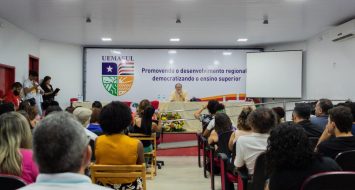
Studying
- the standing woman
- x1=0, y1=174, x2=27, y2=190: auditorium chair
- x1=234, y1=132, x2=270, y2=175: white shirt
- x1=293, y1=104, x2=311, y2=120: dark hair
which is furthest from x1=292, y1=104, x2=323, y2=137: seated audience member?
the standing woman

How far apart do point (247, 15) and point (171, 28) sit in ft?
7.03

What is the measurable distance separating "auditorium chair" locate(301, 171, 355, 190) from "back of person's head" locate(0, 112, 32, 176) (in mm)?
1516

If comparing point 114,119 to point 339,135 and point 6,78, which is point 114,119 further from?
point 6,78

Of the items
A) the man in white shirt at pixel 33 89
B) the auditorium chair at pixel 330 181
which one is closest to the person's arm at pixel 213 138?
the auditorium chair at pixel 330 181

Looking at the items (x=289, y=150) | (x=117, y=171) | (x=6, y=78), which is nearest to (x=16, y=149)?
(x=117, y=171)

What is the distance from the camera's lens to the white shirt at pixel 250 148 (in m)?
3.12

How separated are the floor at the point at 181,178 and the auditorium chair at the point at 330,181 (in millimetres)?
3212

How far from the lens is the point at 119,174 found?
2.74 metres

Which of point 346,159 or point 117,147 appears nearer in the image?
point 346,159

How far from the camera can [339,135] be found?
3068mm

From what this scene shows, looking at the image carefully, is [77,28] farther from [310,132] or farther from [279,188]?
[279,188]

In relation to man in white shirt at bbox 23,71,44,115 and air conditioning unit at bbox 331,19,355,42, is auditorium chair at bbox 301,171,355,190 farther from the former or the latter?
man in white shirt at bbox 23,71,44,115

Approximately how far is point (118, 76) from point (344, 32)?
268 inches

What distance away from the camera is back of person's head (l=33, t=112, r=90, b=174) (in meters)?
1.22
